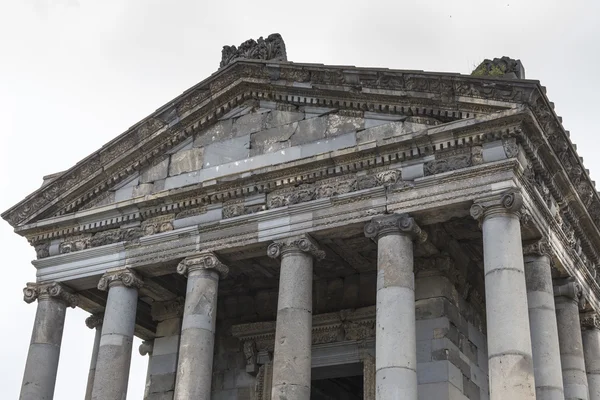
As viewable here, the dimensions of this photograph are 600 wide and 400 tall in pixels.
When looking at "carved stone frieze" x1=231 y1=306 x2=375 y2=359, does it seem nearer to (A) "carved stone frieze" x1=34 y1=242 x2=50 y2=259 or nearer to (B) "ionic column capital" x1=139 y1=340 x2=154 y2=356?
(B) "ionic column capital" x1=139 y1=340 x2=154 y2=356

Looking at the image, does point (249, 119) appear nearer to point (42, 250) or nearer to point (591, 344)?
point (42, 250)

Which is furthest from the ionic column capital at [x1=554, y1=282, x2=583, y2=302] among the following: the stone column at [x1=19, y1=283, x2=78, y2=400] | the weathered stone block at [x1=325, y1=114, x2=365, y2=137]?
the stone column at [x1=19, y1=283, x2=78, y2=400]

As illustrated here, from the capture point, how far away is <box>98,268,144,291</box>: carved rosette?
58.8 feet

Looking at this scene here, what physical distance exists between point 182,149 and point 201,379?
542 centimetres

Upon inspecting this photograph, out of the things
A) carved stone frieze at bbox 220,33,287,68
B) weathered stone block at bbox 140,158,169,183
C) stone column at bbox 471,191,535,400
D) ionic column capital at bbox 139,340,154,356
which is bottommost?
stone column at bbox 471,191,535,400

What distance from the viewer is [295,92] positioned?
1805cm

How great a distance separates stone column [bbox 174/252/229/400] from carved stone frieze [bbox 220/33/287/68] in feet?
15.3

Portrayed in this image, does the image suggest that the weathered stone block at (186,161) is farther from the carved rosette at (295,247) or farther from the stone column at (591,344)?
the stone column at (591,344)

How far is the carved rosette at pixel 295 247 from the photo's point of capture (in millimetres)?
16375

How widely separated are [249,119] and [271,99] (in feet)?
2.16

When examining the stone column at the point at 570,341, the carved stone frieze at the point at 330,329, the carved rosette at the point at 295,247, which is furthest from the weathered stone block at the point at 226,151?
the stone column at the point at 570,341

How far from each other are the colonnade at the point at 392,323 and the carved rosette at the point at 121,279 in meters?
0.02

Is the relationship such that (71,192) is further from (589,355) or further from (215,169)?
(589,355)

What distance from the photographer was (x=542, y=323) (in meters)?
15.6
